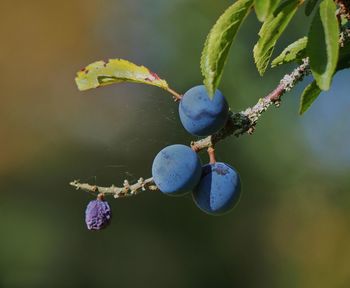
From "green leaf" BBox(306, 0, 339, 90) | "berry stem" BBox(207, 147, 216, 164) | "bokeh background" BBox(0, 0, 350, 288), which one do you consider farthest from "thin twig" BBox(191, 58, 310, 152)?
"bokeh background" BBox(0, 0, 350, 288)

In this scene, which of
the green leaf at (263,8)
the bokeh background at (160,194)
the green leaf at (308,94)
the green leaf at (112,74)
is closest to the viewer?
the green leaf at (263,8)

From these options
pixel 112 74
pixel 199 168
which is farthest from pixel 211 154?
pixel 112 74

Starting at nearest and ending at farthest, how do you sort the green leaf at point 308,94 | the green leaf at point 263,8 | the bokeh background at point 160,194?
the green leaf at point 263,8 → the green leaf at point 308,94 → the bokeh background at point 160,194

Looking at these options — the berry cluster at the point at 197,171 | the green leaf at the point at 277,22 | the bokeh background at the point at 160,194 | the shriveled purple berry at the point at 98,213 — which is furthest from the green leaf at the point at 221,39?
the bokeh background at the point at 160,194

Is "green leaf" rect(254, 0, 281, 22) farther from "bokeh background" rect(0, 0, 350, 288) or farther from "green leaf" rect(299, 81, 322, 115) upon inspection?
"bokeh background" rect(0, 0, 350, 288)

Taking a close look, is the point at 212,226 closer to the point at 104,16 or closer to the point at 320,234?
the point at 320,234

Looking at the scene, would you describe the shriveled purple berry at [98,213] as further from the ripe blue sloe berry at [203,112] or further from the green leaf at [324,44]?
the green leaf at [324,44]
